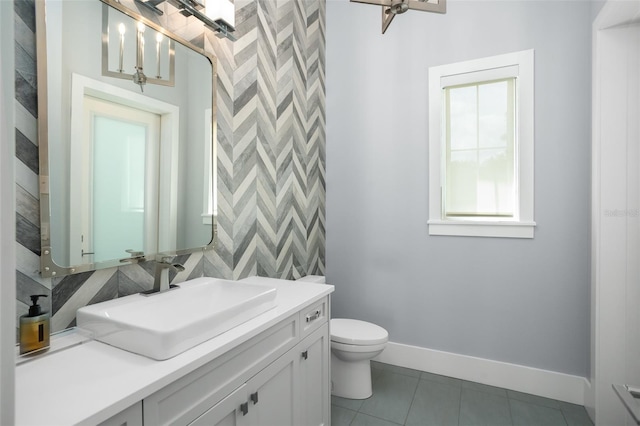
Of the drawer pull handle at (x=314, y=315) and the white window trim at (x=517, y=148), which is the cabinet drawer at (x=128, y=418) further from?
the white window trim at (x=517, y=148)

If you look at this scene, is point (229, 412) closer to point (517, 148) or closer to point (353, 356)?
point (353, 356)

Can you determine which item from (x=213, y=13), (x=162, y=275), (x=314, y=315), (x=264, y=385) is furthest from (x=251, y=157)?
(x=264, y=385)

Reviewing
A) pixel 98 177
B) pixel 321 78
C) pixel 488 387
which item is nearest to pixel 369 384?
pixel 488 387

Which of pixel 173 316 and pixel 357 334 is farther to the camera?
pixel 357 334

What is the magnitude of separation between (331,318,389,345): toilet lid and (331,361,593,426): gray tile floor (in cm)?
40

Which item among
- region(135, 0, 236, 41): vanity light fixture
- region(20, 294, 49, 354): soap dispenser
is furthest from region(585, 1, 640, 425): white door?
region(20, 294, 49, 354): soap dispenser

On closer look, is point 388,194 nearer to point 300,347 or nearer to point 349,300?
point 349,300

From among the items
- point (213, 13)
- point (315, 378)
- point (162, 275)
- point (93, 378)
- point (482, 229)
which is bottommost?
point (315, 378)

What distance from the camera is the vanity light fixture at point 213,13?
1.39 metres

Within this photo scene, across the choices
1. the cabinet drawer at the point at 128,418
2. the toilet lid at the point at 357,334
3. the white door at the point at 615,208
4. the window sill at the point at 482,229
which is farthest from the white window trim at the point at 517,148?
the cabinet drawer at the point at 128,418

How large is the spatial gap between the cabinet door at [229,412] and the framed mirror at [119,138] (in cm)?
64

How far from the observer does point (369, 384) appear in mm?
2111

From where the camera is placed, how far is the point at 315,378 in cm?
155

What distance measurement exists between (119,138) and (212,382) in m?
0.94
